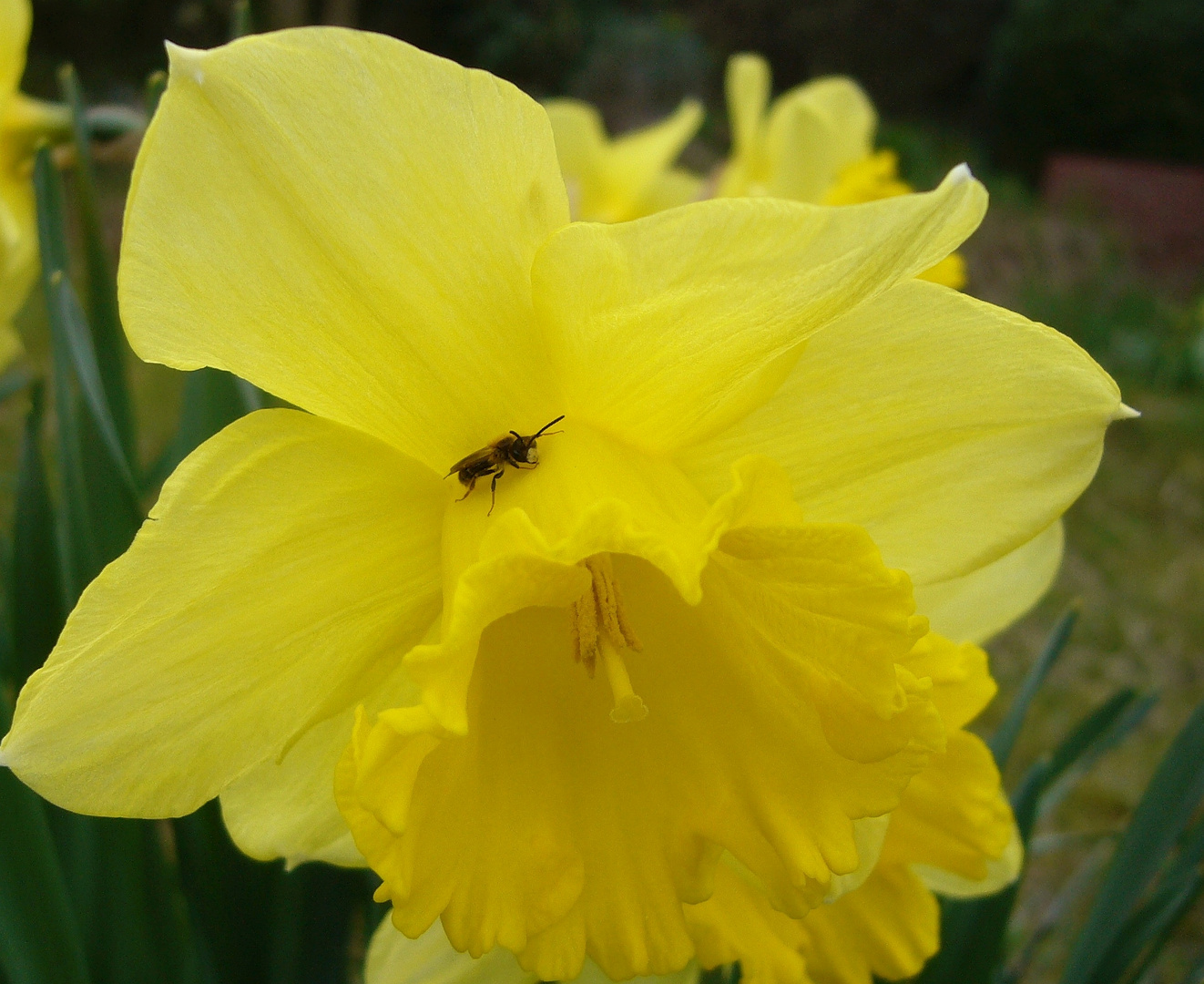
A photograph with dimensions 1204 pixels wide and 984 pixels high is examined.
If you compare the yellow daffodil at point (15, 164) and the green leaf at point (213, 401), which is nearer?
the green leaf at point (213, 401)

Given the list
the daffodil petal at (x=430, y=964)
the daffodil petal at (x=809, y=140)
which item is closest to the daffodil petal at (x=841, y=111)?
the daffodil petal at (x=809, y=140)

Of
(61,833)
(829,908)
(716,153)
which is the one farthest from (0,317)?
(716,153)

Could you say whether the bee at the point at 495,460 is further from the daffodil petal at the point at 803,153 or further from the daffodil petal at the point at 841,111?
the daffodil petal at the point at 841,111

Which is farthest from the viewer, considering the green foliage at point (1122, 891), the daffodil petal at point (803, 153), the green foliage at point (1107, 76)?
the green foliage at point (1107, 76)

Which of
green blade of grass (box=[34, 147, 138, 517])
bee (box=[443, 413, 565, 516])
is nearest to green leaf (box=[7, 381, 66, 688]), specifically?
green blade of grass (box=[34, 147, 138, 517])

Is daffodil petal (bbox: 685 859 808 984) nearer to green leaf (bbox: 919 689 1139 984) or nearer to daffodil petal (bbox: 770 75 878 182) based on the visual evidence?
green leaf (bbox: 919 689 1139 984)

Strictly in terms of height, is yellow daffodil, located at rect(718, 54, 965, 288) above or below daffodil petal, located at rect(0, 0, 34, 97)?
below
